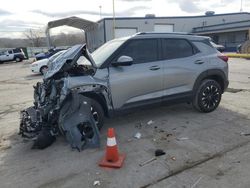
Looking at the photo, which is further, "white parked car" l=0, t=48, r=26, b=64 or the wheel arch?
"white parked car" l=0, t=48, r=26, b=64

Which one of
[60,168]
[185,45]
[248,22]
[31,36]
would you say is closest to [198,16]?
[248,22]

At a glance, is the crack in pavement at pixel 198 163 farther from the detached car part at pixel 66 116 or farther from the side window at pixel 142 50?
the side window at pixel 142 50

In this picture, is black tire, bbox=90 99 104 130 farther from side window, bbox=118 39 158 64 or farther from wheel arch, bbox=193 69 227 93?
wheel arch, bbox=193 69 227 93

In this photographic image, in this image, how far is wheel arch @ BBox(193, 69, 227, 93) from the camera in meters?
6.23

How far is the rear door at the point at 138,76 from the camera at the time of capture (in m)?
5.31

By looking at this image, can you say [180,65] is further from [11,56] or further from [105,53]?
[11,56]

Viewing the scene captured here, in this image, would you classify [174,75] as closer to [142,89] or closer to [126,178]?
[142,89]

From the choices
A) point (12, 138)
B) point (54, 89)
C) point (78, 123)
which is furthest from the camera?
point (12, 138)

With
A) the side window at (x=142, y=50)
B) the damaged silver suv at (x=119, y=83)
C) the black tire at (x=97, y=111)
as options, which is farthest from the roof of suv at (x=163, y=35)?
the black tire at (x=97, y=111)

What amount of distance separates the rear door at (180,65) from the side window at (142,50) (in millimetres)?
246

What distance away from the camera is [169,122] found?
19.5ft

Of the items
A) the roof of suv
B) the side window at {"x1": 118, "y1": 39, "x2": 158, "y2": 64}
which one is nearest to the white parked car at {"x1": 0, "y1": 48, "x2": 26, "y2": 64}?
the roof of suv

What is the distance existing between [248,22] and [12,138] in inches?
1549

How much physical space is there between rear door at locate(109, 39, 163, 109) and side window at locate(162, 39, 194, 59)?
0.23m
